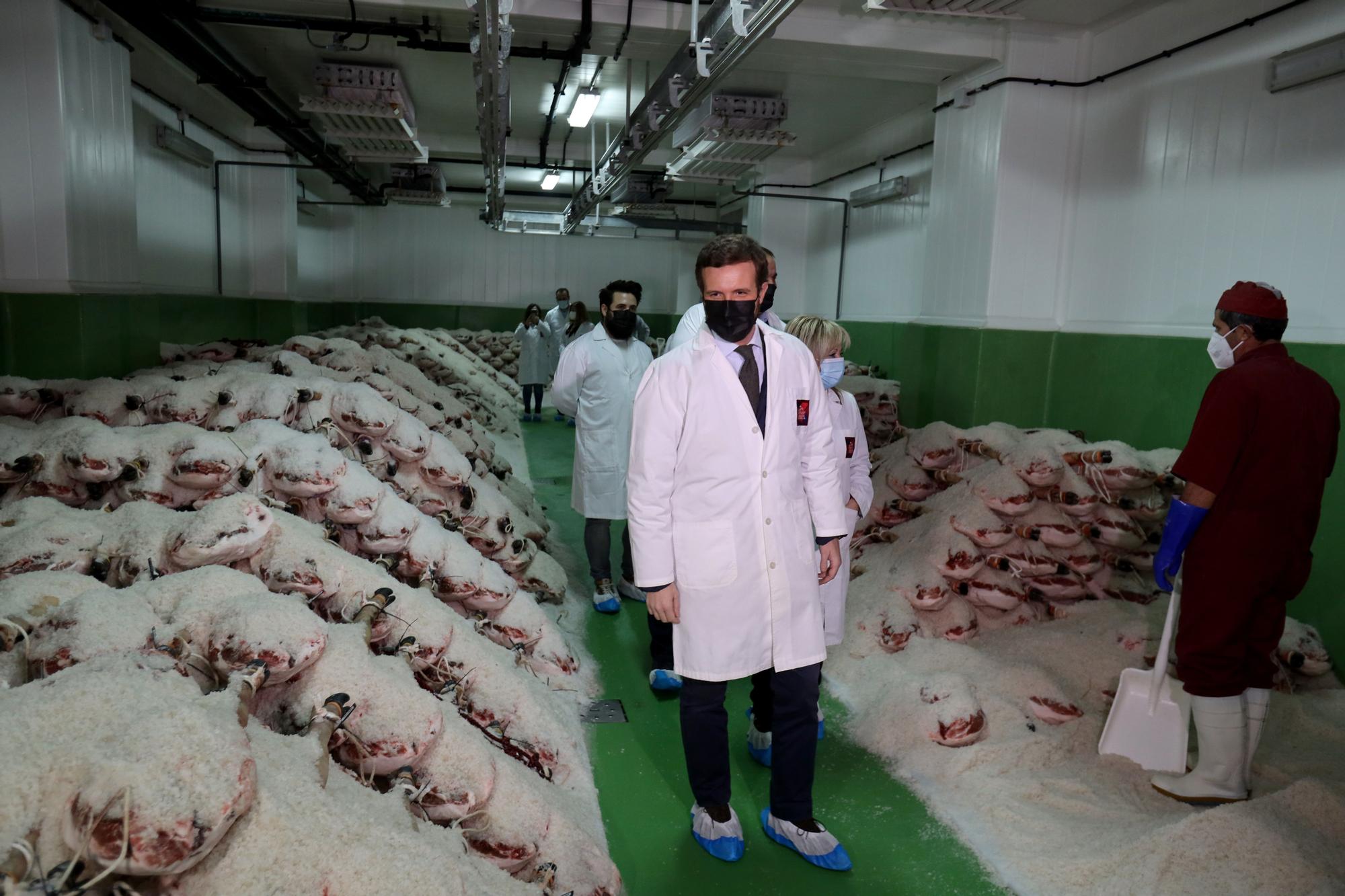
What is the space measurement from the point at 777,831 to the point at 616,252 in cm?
1756

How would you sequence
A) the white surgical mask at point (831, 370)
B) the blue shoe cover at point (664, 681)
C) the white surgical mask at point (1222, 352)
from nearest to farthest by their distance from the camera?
the white surgical mask at point (1222, 352) → the white surgical mask at point (831, 370) → the blue shoe cover at point (664, 681)

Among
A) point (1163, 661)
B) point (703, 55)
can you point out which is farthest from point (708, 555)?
point (703, 55)

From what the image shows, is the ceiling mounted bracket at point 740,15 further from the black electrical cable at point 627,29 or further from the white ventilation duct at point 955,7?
the black electrical cable at point 627,29

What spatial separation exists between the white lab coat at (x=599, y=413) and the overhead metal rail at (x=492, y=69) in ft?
5.54

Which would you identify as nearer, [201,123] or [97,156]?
[97,156]

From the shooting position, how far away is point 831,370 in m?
3.57

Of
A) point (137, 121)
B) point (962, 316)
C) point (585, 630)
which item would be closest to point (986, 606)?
point (585, 630)

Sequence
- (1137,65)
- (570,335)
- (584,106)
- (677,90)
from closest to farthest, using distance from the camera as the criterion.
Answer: (1137,65)
(677,90)
(584,106)
(570,335)

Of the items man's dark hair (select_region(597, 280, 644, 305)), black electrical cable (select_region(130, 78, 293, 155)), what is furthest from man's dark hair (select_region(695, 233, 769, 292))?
black electrical cable (select_region(130, 78, 293, 155))

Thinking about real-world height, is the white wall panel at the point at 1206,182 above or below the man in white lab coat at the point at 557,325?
above

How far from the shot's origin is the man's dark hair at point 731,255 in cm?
269

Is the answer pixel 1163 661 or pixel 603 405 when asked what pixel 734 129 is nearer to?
pixel 603 405

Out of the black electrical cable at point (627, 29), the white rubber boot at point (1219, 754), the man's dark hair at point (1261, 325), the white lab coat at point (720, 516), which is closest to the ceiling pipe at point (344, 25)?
the black electrical cable at point (627, 29)

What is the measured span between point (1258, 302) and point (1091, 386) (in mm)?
2980
